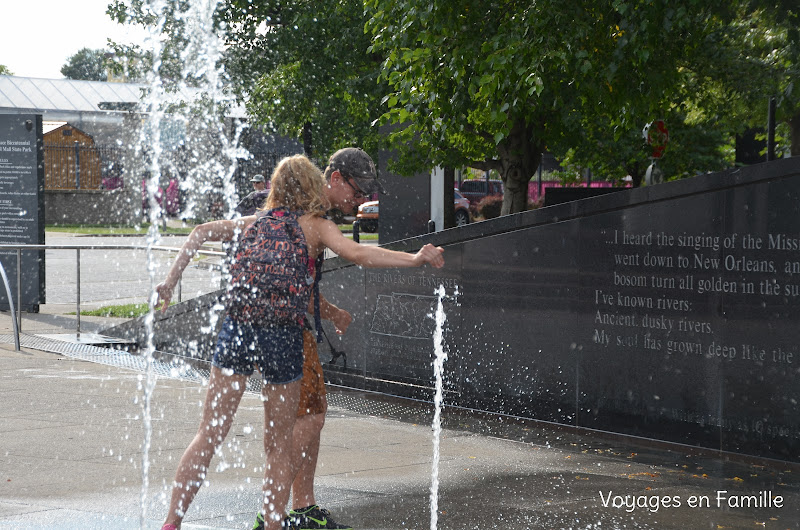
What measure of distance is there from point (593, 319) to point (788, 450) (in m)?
1.86

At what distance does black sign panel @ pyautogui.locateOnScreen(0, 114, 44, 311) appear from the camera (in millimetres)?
15953

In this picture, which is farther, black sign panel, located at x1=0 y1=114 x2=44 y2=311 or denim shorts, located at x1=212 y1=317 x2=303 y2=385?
black sign panel, located at x1=0 y1=114 x2=44 y2=311

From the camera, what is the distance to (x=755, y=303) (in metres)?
7.32

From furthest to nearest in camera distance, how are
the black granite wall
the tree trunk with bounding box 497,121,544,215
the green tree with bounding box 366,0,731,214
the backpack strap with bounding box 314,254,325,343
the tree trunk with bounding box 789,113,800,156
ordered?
the tree trunk with bounding box 497,121,544,215
the tree trunk with bounding box 789,113,800,156
the green tree with bounding box 366,0,731,214
the black granite wall
the backpack strap with bounding box 314,254,325,343

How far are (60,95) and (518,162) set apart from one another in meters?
44.5

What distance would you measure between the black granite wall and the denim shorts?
3.80m

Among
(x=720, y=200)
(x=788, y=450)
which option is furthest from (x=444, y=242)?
(x=788, y=450)

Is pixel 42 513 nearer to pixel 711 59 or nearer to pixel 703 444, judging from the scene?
pixel 703 444

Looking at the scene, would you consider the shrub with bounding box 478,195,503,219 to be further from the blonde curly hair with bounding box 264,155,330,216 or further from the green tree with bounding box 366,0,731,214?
the blonde curly hair with bounding box 264,155,330,216

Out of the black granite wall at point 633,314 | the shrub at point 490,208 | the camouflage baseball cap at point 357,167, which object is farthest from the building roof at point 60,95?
the camouflage baseball cap at point 357,167

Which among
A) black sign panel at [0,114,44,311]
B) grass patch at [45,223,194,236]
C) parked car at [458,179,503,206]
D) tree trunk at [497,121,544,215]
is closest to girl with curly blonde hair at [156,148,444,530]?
tree trunk at [497,121,544,215]

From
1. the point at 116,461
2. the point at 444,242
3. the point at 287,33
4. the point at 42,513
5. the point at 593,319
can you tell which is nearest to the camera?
the point at 42,513

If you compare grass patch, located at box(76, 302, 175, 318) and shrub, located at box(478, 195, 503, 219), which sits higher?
shrub, located at box(478, 195, 503, 219)

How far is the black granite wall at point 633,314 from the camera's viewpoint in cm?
725
